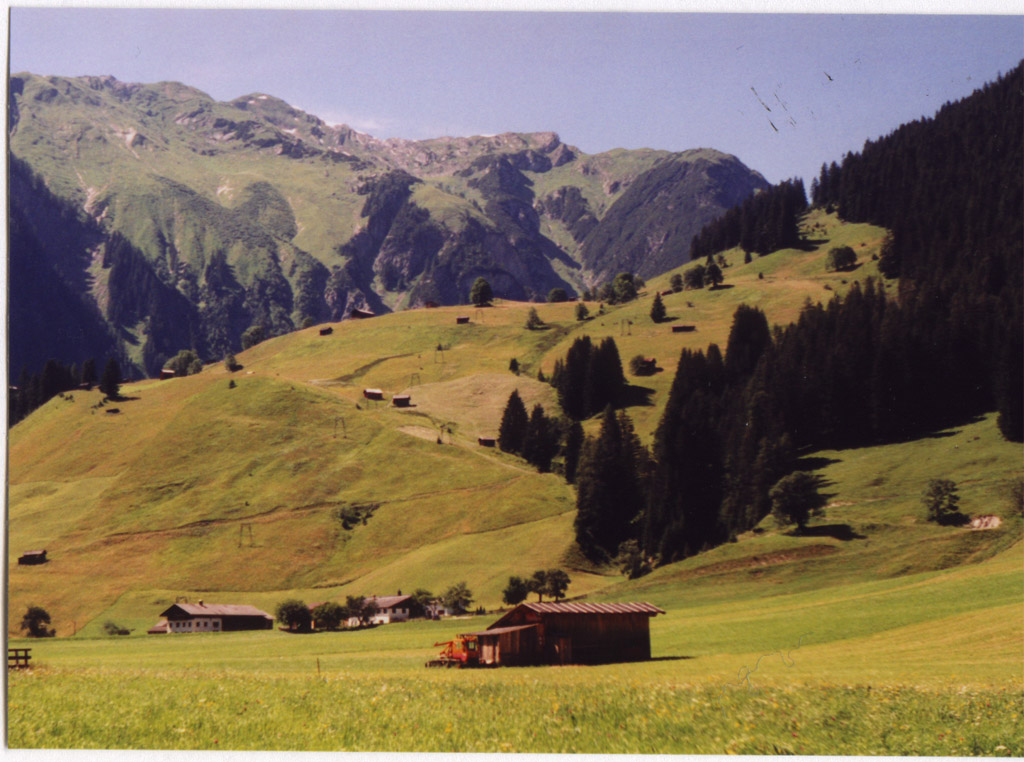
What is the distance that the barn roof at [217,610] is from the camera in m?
93.6

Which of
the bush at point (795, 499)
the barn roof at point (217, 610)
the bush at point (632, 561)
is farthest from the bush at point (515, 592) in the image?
the bush at point (795, 499)

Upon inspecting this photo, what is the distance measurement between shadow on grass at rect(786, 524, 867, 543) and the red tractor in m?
51.8

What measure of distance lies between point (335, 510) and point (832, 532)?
7467 cm

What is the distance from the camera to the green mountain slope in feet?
290

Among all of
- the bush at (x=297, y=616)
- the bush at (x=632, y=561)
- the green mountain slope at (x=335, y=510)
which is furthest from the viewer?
the bush at (x=632, y=561)

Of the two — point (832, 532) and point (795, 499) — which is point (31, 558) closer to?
point (795, 499)

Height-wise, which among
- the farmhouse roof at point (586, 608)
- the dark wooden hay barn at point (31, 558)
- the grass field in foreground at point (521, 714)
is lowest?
the dark wooden hay barn at point (31, 558)

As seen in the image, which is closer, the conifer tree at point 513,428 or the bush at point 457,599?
the bush at point 457,599

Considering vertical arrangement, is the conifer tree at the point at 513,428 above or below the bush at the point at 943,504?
above

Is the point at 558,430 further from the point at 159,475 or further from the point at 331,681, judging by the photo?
the point at 331,681

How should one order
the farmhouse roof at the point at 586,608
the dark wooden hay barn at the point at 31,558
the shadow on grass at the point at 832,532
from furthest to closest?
the dark wooden hay barn at the point at 31,558 → the shadow on grass at the point at 832,532 → the farmhouse roof at the point at 586,608

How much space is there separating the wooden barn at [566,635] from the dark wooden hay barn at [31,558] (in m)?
80.5

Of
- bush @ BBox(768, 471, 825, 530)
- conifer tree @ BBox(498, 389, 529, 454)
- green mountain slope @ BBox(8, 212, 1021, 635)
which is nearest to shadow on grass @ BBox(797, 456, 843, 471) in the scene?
green mountain slope @ BBox(8, 212, 1021, 635)

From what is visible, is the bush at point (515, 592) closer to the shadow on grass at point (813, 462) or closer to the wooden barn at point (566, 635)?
the shadow on grass at point (813, 462)
